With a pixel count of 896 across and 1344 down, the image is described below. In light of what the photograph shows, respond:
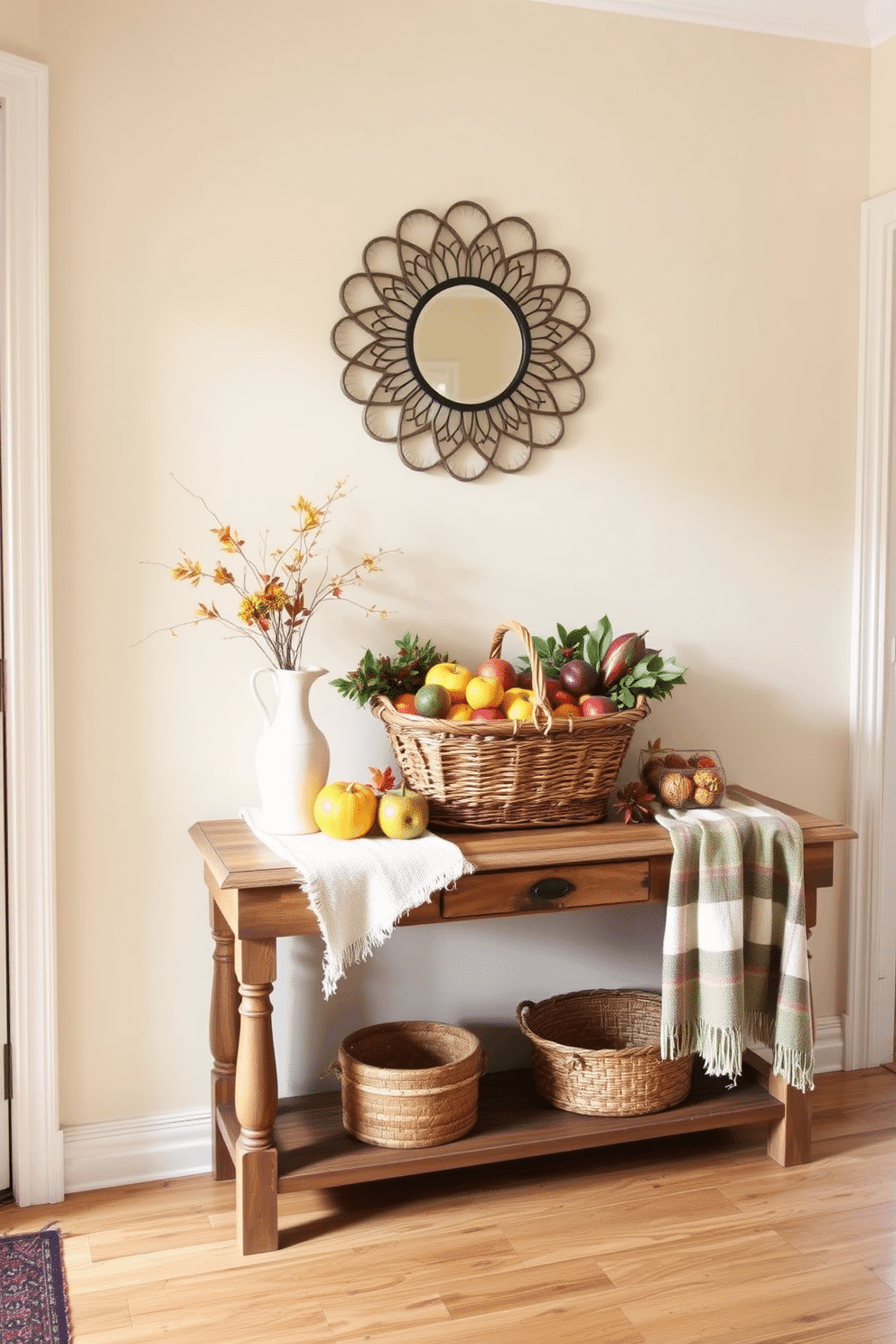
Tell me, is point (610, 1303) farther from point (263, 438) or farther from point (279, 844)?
point (263, 438)

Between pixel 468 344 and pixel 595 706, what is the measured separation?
0.90 metres

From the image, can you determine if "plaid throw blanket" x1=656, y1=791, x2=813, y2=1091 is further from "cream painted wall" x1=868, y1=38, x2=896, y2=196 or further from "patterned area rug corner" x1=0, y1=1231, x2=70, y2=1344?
"cream painted wall" x1=868, y1=38, x2=896, y2=196

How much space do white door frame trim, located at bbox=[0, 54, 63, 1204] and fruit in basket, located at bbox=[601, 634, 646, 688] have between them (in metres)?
1.16

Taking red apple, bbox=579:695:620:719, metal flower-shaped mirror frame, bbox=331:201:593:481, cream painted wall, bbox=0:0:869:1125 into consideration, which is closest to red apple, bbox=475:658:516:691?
red apple, bbox=579:695:620:719

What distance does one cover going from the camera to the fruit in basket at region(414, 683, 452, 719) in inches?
95.0

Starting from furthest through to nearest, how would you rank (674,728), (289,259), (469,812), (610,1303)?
1. (674,728)
2. (289,259)
3. (469,812)
4. (610,1303)

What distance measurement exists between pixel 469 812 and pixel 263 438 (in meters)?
0.92

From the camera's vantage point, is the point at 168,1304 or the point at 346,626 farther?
the point at 346,626

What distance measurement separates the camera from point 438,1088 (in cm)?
238

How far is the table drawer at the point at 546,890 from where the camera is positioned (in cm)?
234

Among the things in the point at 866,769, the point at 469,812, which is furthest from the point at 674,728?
the point at 469,812

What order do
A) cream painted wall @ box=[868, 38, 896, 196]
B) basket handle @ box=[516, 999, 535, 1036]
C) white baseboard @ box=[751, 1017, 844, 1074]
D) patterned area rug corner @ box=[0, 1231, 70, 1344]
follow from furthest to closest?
white baseboard @ box=[751, 1017, 844, 1074], cream painted wall @ box=[868, 38, 896, 196], basket handle @ box=[516, 999, 535, 1036], patterned area rug corner @ box=[0, 1231, 70, 1344]

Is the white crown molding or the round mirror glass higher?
the white crown molding

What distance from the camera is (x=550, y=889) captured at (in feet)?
7.84
